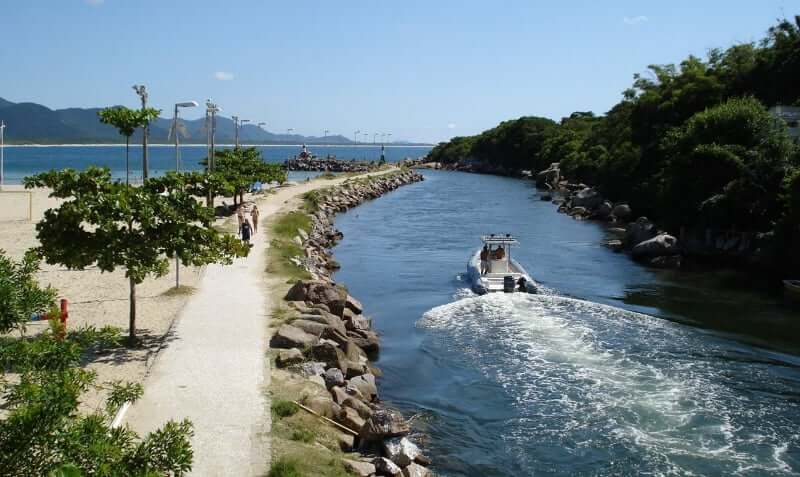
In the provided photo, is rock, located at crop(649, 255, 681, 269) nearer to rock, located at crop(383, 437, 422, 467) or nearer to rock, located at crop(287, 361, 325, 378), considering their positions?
rock, located at crop(287, 361, 325, 378)

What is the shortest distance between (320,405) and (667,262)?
92.1 ft

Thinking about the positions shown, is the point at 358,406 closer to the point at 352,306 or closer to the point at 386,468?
the point at 386,468

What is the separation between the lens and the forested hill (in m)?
38.5

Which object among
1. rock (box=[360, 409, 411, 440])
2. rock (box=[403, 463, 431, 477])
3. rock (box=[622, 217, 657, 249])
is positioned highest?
rock (box=[622, 217, 657, 249])

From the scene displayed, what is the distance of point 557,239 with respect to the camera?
48.2m

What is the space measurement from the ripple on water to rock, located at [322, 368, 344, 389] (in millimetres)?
3960

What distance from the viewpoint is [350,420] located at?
14.9 metres

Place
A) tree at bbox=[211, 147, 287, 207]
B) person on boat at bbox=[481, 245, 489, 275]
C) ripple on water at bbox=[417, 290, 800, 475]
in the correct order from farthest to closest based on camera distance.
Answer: tree at bbox=[211, 147, 287, 207]
person on boat at bbox=[481, 245, 489, 275]
ripple on water at bbox=[417, 290, 800, 475]

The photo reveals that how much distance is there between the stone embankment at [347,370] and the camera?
45.3 feet

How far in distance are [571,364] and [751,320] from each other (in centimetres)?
1017

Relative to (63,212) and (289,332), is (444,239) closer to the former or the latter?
(289,332)

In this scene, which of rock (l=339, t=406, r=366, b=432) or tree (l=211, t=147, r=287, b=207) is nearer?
rock (l=339, t=406, r=366, b=432)

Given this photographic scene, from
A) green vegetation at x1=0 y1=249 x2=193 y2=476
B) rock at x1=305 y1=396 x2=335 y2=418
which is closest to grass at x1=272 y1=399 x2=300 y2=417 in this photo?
rock at x1=305 y1=396 x2=335 y2=418

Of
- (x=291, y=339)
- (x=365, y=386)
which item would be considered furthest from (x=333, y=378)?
(x=291, y=339)
